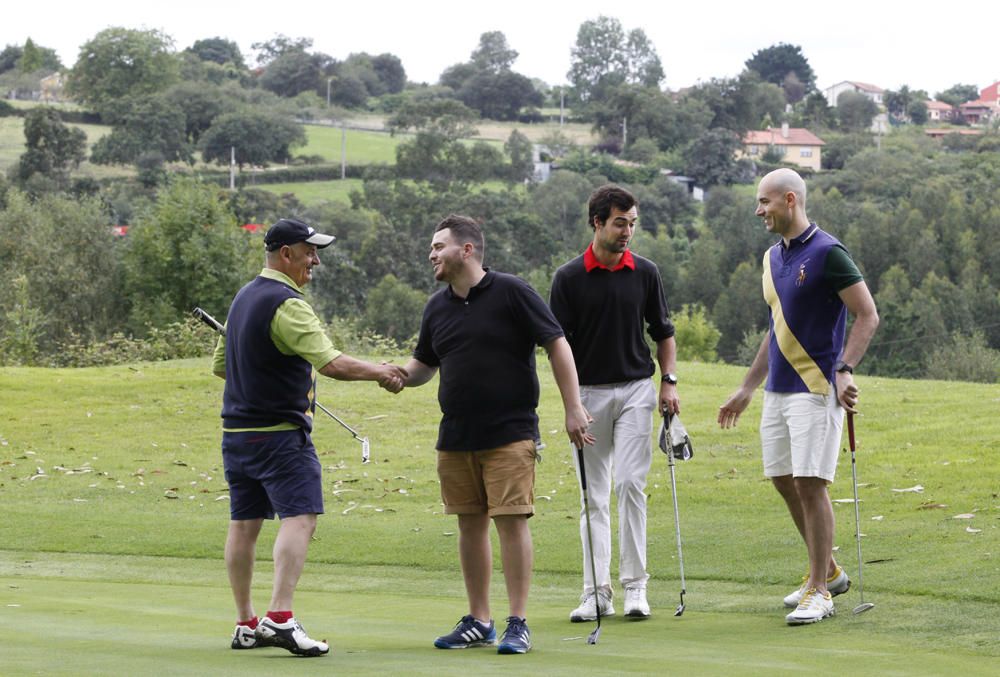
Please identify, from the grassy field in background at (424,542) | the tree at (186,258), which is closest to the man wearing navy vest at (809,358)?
the grassy field in background at (424,542)

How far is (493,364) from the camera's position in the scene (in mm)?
7680

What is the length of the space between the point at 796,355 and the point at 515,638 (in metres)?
2.39

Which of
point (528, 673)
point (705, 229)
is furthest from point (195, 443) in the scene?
point (705, 229)

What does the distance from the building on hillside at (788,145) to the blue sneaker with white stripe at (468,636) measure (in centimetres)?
15044

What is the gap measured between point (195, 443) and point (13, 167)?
303 ft

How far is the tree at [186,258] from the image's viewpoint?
148 feet

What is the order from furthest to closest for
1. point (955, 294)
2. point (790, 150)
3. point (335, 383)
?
point (790, 150)
point (955, 294)
point (335, 383)

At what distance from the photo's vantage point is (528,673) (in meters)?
6.33

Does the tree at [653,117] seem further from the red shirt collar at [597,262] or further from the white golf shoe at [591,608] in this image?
the white golf shoe at [591,608]

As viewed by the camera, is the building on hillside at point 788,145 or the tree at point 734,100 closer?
the building on hillside at point 788,145

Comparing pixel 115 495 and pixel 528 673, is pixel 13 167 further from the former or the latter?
pixel 528 673

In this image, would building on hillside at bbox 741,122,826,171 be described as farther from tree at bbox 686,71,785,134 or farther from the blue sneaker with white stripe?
the blue sneaker with white stripe

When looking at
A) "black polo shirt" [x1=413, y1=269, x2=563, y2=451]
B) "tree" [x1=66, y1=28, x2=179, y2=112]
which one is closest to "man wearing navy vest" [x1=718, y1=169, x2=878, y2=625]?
"black polo shirt" [x1=413, y1=269, x2=563, y2=451]

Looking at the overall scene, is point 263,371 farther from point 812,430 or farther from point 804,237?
point 804,237
